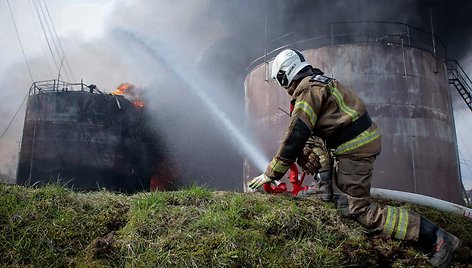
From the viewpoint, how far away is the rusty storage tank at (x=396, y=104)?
12586 mm

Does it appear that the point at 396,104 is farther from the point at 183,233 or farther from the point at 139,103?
the point at 139,103

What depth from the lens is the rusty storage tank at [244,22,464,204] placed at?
41.3 ft

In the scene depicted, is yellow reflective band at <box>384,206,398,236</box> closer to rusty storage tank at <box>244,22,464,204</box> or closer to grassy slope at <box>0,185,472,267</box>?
grassy slope at <box>0,185,472,267</box>

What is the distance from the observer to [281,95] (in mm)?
13766

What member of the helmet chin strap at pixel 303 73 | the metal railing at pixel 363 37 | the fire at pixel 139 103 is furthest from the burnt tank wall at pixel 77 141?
the helmet chin strap at pixel 303 73

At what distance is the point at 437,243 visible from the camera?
11.5 feet

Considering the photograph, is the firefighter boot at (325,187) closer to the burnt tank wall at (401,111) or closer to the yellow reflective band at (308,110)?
the yellow reflective band at (308,110)

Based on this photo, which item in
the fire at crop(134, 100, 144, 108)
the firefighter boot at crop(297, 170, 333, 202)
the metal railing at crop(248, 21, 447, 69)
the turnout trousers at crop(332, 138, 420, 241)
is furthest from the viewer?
the fire at crop(134, 100, 144, 108)

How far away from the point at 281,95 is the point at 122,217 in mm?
10717

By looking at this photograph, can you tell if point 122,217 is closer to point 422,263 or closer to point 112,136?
point 422,263

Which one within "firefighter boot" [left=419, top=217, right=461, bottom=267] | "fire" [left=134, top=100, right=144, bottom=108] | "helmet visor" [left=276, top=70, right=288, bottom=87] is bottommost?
"firefighter boot" [left=419, top=217, right=461, bottom=267]

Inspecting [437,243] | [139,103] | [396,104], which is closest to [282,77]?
[437,243]

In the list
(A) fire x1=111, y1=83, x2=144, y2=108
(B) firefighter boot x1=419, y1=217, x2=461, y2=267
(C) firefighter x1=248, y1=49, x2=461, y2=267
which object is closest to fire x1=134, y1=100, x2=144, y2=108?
(A) fire x1=111, y1=83, x2=144, y2=108

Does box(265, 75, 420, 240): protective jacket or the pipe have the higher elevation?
box(265, 75, 420, 240): protective jacket
